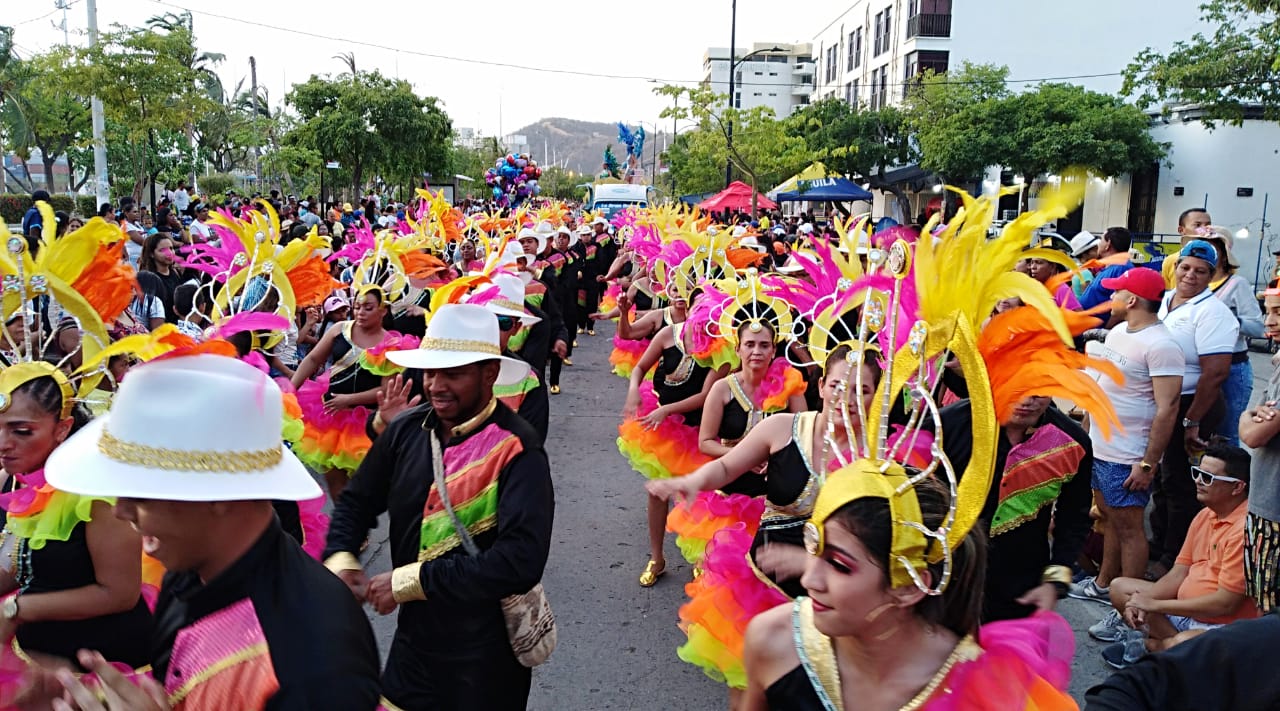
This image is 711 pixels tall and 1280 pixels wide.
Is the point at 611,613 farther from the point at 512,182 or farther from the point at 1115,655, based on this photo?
the point at 512,182

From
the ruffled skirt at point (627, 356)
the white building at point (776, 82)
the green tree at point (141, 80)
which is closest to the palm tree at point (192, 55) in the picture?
the green tree at point (141, 80)

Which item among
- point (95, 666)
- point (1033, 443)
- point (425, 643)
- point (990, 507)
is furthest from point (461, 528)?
point (1033, 443)

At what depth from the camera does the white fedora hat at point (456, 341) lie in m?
3.20

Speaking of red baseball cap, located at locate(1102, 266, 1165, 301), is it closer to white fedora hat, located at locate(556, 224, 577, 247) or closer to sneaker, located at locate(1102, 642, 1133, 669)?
sneaker, located at locate(1102, 642, 1133, 669)

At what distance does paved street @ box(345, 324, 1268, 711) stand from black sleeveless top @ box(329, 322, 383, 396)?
1.13 meters

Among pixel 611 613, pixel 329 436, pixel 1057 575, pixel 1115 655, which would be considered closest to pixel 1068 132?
pixel 1115 655

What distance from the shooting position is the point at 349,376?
6.00 m

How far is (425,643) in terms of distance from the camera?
121 inches

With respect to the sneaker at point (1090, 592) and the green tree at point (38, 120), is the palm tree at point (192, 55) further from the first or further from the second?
the sneaker at point (1090, 592)

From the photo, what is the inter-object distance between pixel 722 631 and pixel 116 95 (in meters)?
18.1

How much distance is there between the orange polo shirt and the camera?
404 centimetres

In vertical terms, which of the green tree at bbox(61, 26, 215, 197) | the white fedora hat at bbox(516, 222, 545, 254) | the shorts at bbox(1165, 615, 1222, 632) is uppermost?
the green tree at bbox(61, 26, 215, 197)

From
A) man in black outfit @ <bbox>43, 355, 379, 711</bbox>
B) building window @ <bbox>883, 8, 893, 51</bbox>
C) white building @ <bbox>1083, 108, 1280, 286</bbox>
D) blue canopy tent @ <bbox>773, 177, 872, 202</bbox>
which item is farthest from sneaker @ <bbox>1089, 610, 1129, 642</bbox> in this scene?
building window @ <bbox>883, 8, 893, 51</bbox>

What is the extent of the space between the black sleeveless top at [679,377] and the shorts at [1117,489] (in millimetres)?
2395
